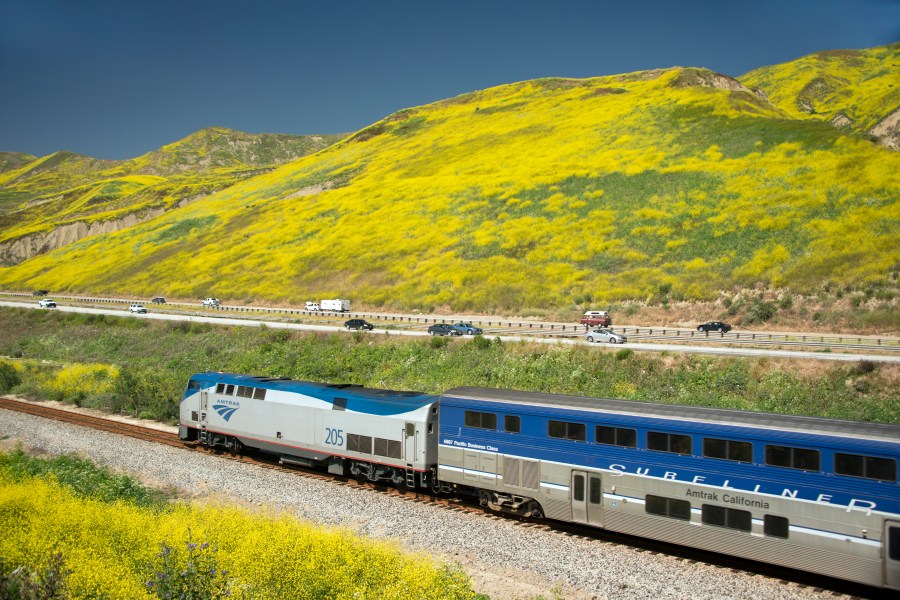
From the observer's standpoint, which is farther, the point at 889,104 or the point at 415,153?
the point at 889,104

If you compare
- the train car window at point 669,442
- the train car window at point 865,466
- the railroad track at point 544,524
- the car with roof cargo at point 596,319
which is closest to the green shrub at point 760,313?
the car with roof cargo at point 596,319

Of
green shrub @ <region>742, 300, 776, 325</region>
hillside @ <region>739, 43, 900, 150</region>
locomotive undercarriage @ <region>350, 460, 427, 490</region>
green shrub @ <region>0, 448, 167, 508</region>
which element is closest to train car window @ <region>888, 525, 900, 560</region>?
locomotive undercarriage @ <region>350, 460, 427, 490</region>

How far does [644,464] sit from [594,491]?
70.3 inches

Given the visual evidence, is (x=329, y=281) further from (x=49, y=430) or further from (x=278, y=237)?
(x=49, y=430)

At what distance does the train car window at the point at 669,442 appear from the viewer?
54.1 ft

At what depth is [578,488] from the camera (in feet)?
60.0

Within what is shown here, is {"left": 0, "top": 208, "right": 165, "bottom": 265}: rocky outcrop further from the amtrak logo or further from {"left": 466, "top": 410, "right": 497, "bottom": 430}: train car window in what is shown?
{"left": 466, "top": 410, "right": 497, "bottom": 430}: train car window

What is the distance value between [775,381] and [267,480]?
23570mm

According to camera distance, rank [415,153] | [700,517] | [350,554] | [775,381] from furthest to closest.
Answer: [415,153], [775,381], [700,517], [350,554]

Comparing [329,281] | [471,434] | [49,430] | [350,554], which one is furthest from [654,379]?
[329,281]

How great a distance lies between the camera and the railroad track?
1538 centimetres

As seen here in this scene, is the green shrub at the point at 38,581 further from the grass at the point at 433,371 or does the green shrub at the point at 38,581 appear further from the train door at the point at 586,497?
the grass at the point at 433,371

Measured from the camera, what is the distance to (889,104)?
442 feet

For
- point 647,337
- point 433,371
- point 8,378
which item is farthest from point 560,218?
point 8,378
